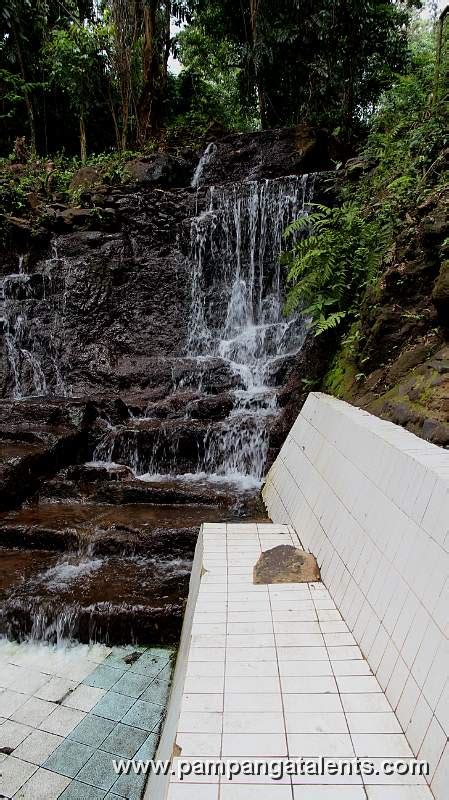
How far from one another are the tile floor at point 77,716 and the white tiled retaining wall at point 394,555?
1.41 meters

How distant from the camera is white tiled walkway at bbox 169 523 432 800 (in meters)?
1.61

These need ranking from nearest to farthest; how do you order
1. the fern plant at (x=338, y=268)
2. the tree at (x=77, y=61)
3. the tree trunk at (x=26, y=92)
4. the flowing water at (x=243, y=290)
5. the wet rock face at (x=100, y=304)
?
1. the fern plant at (x=338, y=268)
2. the flowing water at (x=243, y=290)
3. the wet rock face at (x=100, y=304)
4. the tree at (x=77, y=61)
5. the tree trunk at (x=26, y=92)

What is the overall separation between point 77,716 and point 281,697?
170cm

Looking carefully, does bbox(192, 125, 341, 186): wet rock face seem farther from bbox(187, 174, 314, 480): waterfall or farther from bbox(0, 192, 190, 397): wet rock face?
bbox(0, 192, 190, 397): wet rock face

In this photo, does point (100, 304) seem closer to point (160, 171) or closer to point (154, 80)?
point (160, 171)

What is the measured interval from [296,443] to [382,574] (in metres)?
2.51

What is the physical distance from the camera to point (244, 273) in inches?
407

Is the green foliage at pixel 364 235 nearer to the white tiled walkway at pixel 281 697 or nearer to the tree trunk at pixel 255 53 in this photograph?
the white tiled walkway at pixel 281 697

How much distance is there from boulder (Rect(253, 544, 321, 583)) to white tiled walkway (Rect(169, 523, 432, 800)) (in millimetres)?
65

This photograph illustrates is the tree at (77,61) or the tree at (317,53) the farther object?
the tree at (77,61)

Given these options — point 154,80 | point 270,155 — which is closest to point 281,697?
point 270,155

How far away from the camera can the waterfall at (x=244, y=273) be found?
9.49 m

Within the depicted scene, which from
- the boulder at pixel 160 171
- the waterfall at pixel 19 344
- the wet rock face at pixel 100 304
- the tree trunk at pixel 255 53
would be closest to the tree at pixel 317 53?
the tree trunk at pixel 255 53

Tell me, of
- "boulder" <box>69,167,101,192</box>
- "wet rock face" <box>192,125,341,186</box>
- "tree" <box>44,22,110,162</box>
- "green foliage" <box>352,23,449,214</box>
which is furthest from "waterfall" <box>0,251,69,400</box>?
"green foliage" <box>352,23,449,214</box>
